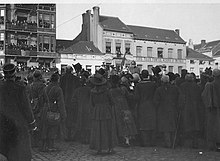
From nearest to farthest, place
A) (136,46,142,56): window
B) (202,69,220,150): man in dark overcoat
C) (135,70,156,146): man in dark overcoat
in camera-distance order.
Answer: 1. (202,69,220,150): man in dark overcoat
2. (135,70,156,146): man in dark overcoat
3. (136,46,142,56): window

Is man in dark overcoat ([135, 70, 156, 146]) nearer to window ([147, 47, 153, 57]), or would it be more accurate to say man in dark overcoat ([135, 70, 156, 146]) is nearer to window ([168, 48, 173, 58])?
→ window ([147, 47, 153, 57])

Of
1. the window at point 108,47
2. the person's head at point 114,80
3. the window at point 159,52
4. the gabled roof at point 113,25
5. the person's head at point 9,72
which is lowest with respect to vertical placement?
the person's head at point 114,80

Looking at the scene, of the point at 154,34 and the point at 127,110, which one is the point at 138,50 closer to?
the point at 154,34

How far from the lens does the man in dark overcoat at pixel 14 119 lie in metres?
3.97

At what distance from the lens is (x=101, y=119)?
18.1 ft

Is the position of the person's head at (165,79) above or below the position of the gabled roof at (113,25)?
below

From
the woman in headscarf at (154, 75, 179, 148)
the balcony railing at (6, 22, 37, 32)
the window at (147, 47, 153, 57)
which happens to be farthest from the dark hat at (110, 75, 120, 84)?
the balcony railing at (6, 22, 37, 32)

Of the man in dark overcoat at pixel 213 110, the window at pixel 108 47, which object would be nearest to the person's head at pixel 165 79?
the man in dark overcoat at pixel 213 110

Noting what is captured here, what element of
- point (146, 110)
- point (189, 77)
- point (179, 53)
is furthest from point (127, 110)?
point (179, 53)

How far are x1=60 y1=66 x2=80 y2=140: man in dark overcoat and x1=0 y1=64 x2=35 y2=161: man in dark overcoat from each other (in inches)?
115

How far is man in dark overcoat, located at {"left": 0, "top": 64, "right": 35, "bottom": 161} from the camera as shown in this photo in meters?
3.97

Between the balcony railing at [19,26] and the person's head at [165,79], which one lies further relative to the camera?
the balcony railing at [19,26]

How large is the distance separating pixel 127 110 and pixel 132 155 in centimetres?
108

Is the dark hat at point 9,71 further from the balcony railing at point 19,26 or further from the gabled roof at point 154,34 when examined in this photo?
the balcony railing at point 19,26
